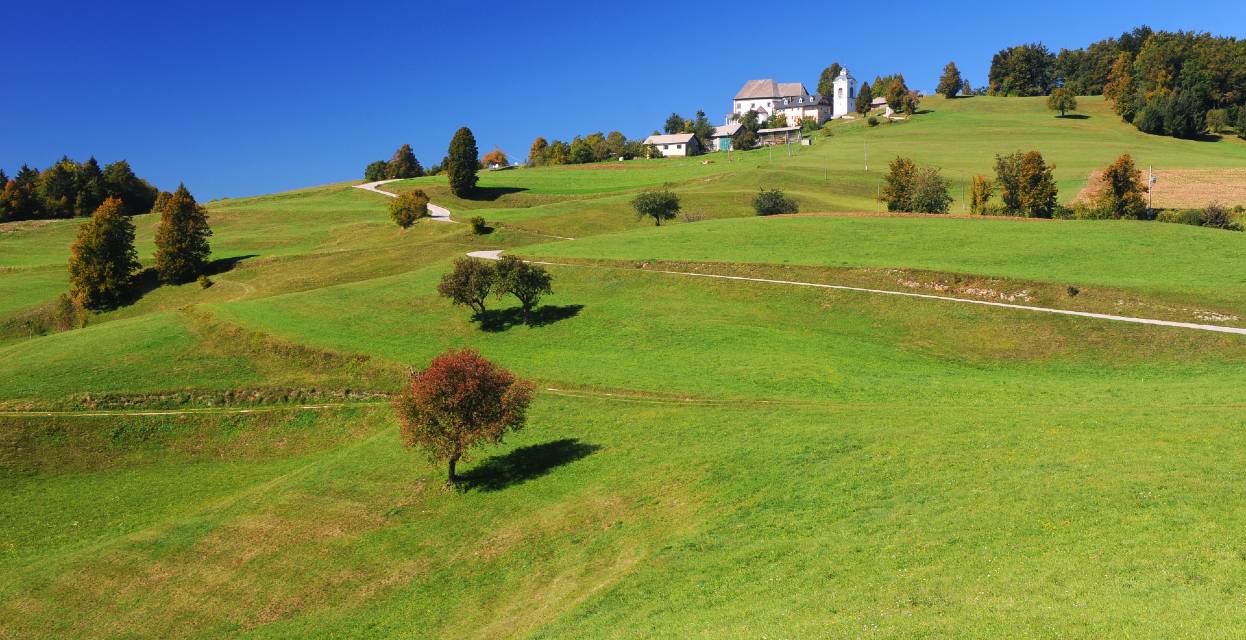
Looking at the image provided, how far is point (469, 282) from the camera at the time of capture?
64.1 meters

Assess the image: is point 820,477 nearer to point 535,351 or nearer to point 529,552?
point 529,552

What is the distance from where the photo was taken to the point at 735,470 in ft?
111

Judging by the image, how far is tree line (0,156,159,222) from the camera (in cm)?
14075

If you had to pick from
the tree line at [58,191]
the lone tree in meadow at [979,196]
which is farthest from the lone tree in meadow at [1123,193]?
the tree line at [58,191]

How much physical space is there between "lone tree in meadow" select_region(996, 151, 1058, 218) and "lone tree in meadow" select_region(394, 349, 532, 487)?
82.2 metres

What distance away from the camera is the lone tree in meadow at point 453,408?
124 feet

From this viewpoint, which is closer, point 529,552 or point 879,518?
point 879,518

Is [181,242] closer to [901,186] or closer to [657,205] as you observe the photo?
[657,205]

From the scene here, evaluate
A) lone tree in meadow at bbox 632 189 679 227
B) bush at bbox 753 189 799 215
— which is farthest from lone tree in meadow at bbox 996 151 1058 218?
lone tree in meadow at bbox 632 189 679 227

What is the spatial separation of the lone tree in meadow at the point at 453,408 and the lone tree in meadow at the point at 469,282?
83.4ft

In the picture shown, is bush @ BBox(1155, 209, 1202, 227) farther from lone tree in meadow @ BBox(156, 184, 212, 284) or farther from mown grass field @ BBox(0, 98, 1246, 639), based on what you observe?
lone tree in meadow @ BBox(156, 184, 212, 284)

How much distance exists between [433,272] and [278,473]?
4032 cm

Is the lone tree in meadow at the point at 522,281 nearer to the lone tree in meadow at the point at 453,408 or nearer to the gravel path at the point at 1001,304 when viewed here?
the gravel path at the point at 1001,304

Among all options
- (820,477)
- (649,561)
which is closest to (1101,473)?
(820,477)
